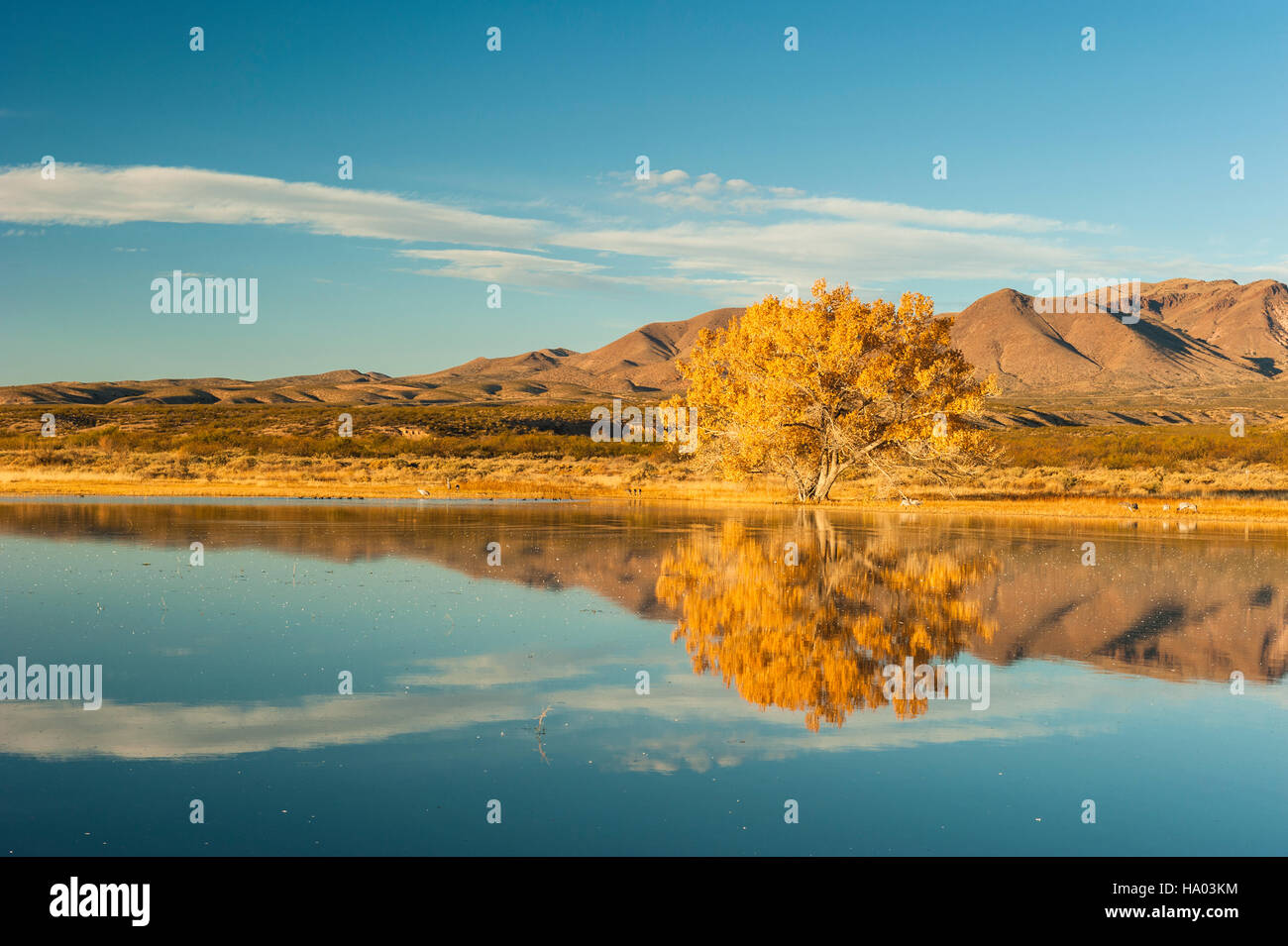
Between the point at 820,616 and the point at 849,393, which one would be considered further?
the point at 849,393

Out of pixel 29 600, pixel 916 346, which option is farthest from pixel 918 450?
pixel 29 600

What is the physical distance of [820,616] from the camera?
541 inches

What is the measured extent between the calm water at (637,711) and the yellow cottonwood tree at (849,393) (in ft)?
70.3

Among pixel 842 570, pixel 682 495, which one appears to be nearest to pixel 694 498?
pixel 682 495

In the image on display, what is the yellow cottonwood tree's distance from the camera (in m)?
40.8

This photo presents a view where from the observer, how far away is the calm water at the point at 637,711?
6430 millimetres

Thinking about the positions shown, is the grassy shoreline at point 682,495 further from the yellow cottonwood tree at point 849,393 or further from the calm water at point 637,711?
the calm water at point 637,711

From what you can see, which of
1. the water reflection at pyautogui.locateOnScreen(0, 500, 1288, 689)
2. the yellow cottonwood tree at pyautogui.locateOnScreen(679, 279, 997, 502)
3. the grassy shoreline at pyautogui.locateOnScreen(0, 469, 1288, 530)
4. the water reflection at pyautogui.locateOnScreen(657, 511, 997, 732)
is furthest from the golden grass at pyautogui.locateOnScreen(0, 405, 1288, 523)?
the water reflection at pyautogui.locateOnScreen(657, 511, 997, 732)

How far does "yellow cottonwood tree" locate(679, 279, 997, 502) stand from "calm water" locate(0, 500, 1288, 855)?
70.3 feet

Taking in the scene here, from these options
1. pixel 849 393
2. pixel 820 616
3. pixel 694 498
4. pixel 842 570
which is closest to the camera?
pixel 820 616

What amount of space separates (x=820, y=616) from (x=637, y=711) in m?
5.12

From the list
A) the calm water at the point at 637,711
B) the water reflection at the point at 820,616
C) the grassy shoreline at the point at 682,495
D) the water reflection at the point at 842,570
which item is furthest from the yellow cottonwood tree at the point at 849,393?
the calm water at the point at 637,711

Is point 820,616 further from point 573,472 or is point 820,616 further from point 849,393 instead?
point 573,472

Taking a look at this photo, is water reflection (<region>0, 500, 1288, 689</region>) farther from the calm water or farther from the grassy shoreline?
the grassy shoreline
